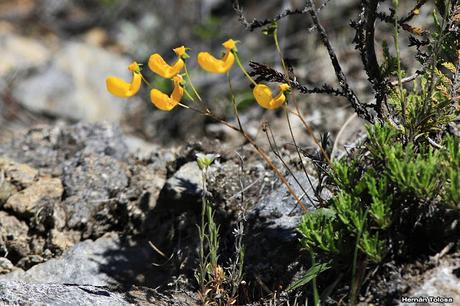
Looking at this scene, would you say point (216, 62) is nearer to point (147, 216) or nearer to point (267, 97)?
point (267, 97)

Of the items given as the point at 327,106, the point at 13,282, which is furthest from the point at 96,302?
the point at 327,106

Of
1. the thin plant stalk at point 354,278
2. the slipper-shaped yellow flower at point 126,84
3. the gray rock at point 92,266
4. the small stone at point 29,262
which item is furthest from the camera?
the small stone at point 29,262

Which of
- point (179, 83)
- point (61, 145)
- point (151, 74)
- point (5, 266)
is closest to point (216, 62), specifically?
point (179, 83)

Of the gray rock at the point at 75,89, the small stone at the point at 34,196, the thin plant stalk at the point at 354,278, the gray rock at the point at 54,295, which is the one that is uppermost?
the gray rock at the point at 75,89

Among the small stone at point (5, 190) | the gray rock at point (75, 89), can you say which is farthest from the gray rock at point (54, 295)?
the gray rock at point (75, 89)

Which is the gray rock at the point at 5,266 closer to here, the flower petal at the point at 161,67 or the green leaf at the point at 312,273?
the flower petal at the point at 161,67

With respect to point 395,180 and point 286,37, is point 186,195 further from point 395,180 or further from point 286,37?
point 286,37

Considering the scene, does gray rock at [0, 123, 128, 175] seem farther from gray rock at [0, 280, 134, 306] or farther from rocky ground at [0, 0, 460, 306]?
gray rock at [0, 280, 134, 306]

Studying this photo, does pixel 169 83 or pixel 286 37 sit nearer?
pixel 169 83
